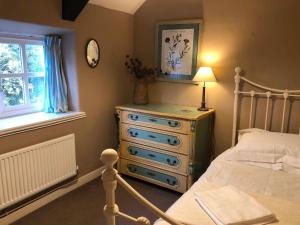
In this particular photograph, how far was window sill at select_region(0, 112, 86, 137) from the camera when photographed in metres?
2.13

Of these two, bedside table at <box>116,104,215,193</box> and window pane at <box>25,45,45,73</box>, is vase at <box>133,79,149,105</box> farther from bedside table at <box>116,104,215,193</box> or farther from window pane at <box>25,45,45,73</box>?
window pane at <box>25,45,45,73</box>

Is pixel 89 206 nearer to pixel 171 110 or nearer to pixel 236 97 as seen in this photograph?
pixel 171 110

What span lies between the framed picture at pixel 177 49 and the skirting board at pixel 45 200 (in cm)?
145

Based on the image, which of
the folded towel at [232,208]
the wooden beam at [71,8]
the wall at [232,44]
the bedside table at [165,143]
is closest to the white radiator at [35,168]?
the bedside table at [165,143]

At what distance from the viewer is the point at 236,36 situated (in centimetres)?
256

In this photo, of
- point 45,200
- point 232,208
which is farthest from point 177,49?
point 45,200

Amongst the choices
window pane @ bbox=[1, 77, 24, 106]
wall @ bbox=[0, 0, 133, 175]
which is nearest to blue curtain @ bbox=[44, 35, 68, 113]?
wall @ bbox=[0, 0, 133, 175]

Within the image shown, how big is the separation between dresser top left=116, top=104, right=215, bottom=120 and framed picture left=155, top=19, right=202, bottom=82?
34 centimetres

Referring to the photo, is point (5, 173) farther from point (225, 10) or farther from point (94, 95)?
point (225, 10)

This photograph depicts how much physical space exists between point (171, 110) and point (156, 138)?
340mm

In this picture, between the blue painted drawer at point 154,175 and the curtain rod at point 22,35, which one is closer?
the curtain rod at point 22,35

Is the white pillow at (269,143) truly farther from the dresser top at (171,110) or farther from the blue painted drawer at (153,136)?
the blue painted drawer at (153,136)

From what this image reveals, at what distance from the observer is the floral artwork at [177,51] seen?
2812 millimetres

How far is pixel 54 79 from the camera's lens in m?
2.66
